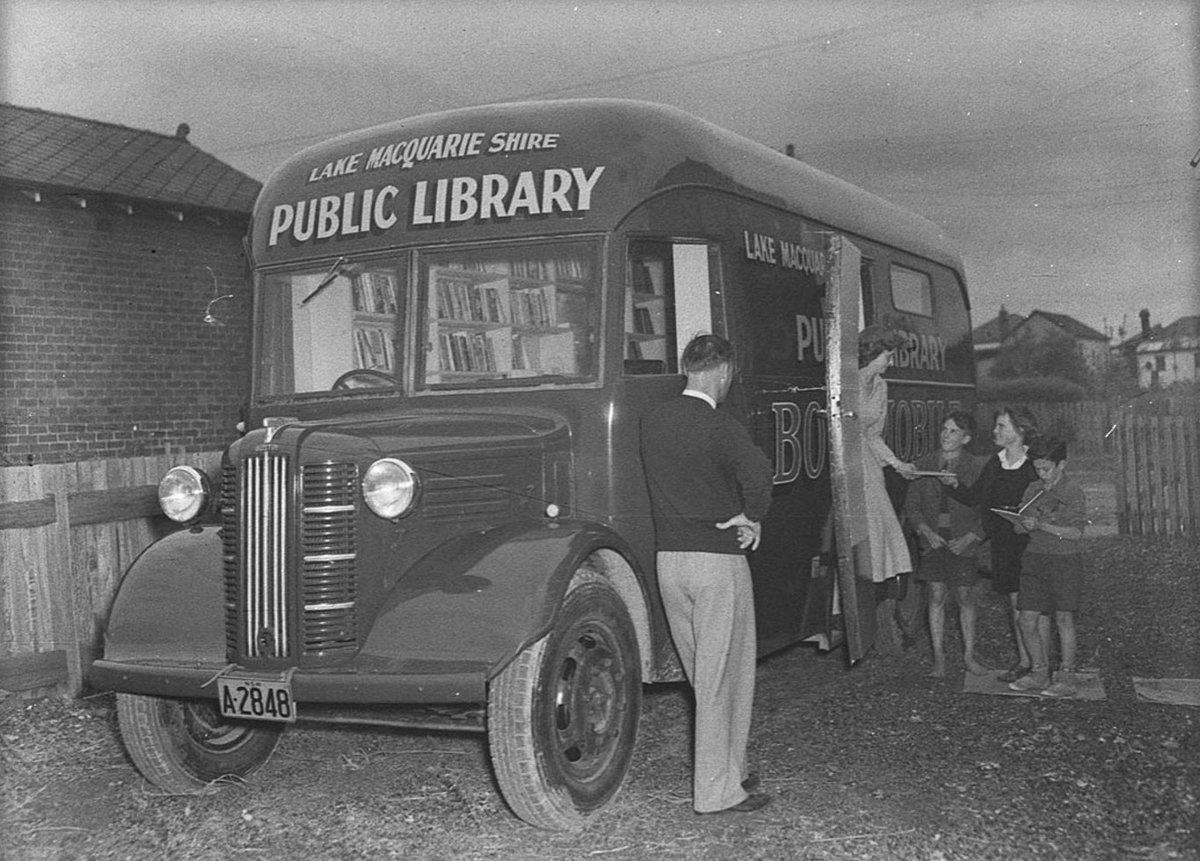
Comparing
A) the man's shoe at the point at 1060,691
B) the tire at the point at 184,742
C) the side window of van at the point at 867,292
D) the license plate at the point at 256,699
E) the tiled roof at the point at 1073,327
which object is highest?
the tiled roof at the point at 1073,327


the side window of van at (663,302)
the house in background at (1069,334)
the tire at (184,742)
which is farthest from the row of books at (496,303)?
the house in background at (1069,334)

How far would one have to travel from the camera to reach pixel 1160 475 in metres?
14.0

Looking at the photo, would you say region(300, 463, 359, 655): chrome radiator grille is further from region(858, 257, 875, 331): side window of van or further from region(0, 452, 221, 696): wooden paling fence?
region(858, 257, 875, 331): side window of van

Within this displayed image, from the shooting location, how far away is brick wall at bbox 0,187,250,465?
37.8ft

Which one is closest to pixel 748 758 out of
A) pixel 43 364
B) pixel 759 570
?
pixel 759 570

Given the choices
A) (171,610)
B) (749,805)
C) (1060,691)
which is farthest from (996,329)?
(171,610)

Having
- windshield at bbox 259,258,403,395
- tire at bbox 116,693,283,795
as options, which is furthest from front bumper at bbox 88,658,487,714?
windshield at bbox 259,258,403,395

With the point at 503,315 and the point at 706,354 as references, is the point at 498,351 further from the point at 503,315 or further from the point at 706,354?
the point at 706,354

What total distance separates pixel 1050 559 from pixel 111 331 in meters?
9.12

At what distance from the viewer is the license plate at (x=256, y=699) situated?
15.2 feet

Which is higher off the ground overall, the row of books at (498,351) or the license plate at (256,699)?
the row of books at (498,351)

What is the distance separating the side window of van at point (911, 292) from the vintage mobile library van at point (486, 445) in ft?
6.06

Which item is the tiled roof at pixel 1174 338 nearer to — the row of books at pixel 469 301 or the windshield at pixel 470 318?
the windshield at pixel 470 318

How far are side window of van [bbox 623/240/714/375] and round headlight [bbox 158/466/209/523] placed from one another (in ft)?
6.23
